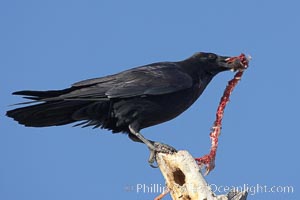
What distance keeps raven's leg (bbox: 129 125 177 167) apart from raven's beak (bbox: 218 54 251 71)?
171 centimetres

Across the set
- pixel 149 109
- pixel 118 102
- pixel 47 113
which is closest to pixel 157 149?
pixel 149 109

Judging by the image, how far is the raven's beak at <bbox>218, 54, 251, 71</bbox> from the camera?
28.1ft

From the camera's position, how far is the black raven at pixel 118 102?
7918mm

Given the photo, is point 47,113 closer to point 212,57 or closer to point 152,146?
point 152,146

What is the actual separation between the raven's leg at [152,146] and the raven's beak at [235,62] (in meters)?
1.71

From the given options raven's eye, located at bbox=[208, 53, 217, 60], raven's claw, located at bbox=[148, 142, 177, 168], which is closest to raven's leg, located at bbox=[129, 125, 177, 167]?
raven's claw, located at bbox=[148, 142, 177, 168]

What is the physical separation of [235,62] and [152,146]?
194 centimetres

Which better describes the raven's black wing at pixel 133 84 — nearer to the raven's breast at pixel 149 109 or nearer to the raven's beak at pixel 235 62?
the raven's breast at pixel 149 109

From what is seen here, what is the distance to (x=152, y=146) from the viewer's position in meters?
7.47

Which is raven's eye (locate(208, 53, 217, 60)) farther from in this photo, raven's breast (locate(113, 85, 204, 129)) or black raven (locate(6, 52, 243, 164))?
raven's breast (locate(113, 85, 204, 129))

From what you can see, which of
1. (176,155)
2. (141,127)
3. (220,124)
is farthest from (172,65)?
(176,155)

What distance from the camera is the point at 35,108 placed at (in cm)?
791

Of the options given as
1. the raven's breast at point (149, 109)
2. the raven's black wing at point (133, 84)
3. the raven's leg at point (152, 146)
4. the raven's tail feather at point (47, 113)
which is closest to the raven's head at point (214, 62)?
the raven's black wing at point (133, 84)

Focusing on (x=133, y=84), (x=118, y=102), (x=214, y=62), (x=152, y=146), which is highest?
(x=214, y=62)
